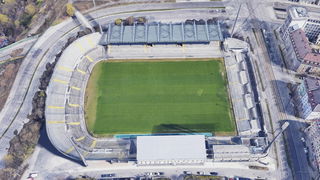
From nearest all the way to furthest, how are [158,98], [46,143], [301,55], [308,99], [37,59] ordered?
[308,99] < [46,143] < [158,98] < [301,55] < [37,59]

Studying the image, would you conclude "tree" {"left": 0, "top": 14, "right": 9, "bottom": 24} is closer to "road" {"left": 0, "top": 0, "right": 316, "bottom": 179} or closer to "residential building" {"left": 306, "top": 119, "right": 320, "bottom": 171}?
"road" {"left": 0, "top": 0, "right": 316, "bottom": 179}

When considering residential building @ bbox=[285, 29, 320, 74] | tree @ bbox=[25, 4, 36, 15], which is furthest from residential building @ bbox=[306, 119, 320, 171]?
tree @ bbox=[25, 4, 36, 15]

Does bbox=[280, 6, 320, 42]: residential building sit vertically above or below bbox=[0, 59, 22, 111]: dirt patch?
above

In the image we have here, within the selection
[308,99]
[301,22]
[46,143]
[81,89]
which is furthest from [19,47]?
[301,22]

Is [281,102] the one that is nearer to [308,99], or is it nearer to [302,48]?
[308,99]

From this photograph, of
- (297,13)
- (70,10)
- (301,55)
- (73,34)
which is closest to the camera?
(301,55)

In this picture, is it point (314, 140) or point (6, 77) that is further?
point (6, 77)

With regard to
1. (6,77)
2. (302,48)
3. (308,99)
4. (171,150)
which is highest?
(302,48)
